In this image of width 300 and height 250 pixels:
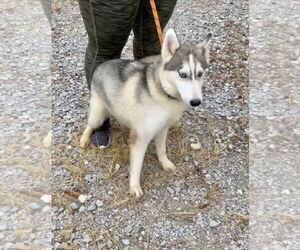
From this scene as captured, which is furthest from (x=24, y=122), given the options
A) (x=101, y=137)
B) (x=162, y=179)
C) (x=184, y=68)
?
(x=184, y=68)

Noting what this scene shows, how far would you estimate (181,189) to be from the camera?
3275 mm

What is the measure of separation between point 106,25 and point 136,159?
0.81m

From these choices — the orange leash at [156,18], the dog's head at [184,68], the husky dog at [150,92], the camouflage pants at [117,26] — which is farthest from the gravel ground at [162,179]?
the orange leash at [156,18]

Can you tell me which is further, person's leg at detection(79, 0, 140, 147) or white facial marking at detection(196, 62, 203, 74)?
person's leg at detection(79, 0, 140, 147)

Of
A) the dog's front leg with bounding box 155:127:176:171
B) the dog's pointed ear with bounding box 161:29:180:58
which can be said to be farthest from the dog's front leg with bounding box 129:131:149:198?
the dog's pointed ear with bounding box 161:29:180:58

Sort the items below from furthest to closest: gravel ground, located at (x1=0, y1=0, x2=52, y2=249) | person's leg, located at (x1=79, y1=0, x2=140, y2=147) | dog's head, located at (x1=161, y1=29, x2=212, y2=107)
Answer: gravel ground, located at (x1=0, y1=0, x2=52, y2=249), person's leg, located at (x1=79, y1=0, x2=140, y2=147), dog's head, located at (x1=161, y1=29, x2=212, y2=107)

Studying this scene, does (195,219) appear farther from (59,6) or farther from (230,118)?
(59,6)

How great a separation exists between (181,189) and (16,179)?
1041mm

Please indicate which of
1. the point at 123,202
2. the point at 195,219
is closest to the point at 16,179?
the point at 123,202

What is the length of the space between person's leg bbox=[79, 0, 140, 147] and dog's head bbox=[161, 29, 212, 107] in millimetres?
307

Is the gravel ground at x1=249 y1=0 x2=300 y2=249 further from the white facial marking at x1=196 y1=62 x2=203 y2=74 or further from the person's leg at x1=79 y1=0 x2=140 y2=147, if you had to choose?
the person's leg at x1=79 y1=0 x2=140 y2=147

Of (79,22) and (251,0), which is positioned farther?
(251,0)

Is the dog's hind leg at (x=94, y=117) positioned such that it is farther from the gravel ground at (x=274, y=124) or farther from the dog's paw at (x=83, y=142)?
the gravel ground at (x=274, y=124)

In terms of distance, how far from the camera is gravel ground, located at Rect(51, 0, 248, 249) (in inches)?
117
